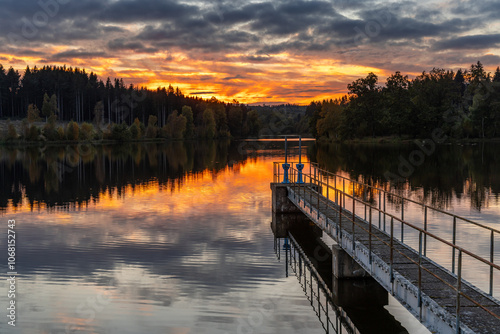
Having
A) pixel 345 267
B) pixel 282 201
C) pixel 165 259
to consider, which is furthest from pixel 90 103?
pixel 345 267


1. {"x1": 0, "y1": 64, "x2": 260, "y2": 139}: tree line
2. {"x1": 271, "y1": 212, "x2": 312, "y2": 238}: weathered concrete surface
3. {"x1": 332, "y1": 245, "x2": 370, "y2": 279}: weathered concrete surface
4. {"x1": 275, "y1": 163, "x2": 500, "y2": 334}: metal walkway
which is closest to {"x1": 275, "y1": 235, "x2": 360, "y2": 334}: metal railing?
{"x1": 332, "y1": 245, "x2": 370, "y2": 279}: weathered concrete surface

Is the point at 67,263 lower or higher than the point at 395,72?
lower

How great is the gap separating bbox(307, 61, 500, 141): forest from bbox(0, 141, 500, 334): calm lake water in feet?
266

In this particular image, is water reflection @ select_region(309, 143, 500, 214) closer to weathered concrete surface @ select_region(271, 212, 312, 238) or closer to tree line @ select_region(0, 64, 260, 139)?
weathered concrete surface @ select_region(271, 212, 312, 238)

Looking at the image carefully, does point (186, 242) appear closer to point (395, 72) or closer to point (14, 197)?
point (14, 197)

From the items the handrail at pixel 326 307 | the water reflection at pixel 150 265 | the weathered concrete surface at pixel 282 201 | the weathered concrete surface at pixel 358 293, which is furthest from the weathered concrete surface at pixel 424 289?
the weathered concrete surface at pixel 282 201

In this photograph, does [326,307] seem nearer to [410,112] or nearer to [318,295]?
[318,295]

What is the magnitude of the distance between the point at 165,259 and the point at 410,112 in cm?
10878

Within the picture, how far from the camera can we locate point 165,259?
17.1m

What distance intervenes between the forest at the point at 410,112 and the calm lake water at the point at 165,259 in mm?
81115

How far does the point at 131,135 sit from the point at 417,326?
5188 inches

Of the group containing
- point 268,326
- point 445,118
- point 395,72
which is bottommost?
point 268,326

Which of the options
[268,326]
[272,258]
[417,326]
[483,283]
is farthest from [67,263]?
[483,283]

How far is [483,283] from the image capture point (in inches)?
535
